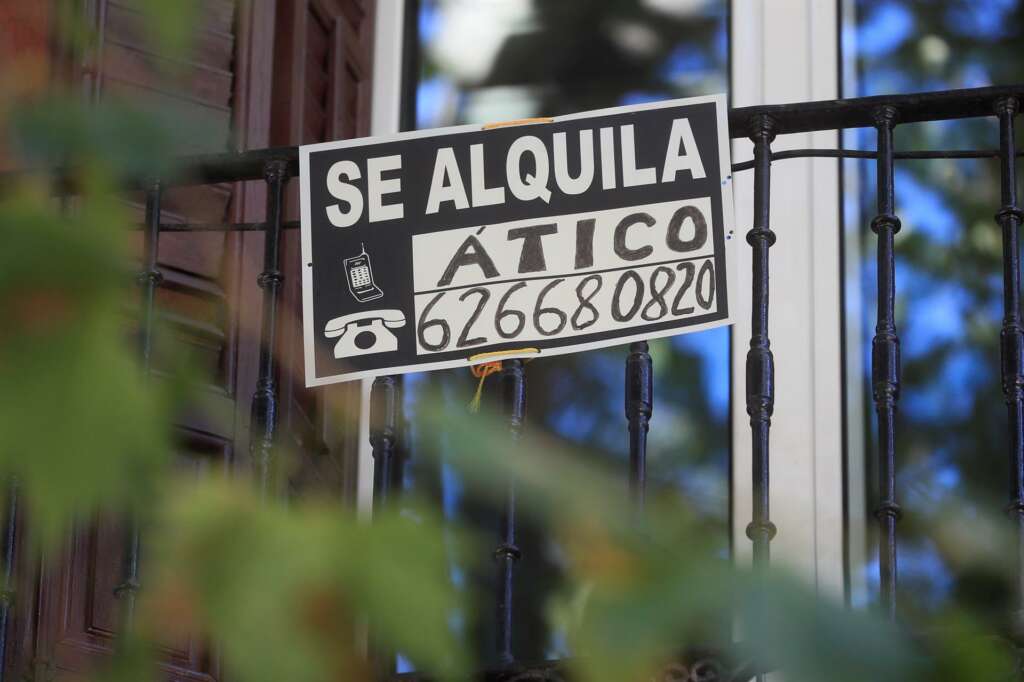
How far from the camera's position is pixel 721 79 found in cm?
384

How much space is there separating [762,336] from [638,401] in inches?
8.2

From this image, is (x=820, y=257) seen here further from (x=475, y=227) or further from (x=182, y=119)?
(x=182, y=119)

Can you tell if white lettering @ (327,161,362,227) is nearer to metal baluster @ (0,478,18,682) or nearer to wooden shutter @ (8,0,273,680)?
wooden shutter @ (8,0,273,680)

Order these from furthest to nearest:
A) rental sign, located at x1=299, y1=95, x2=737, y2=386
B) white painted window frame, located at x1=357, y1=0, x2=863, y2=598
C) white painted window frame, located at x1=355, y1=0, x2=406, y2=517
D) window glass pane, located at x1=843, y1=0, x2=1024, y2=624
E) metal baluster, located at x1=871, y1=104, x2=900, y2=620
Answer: white painted window frame, located at x1=355, y1=0, x2=406, y2=517 → white painted window frame, located at x1=357, y1=0, x2=863, y2=598 → window glass pane, located at x1=843, y1=0, x2=1024, y2=624 → rental sign, located at x1=299, y1=95, x2=737, y2=386 → metal baluster, located at x1=871, y1=104, x2=900, y2=620

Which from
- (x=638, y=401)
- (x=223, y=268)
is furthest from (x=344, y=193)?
(x=638, y=401)

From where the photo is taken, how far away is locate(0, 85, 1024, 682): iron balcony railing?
267 cm

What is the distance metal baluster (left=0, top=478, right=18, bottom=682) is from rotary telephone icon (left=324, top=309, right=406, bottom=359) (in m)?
0.53

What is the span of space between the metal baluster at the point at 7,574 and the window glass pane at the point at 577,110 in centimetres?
82

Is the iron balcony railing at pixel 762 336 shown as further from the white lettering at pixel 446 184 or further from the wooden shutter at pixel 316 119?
the wooden shutter at pixel 316 119

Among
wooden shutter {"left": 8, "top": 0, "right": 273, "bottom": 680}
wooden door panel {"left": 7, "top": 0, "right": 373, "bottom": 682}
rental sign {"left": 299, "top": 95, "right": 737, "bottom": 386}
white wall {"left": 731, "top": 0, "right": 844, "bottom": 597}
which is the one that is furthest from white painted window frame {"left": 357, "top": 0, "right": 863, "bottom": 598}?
rental sign {"left": 299, "top": 95, "right": 737, "bottom": 386}

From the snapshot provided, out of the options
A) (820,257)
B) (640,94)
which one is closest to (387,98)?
(640,94)

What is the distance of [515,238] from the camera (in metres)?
2.92

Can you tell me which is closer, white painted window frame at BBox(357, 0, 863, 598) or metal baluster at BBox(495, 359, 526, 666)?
metal baluster at BBox(495, 359, 526, 666)

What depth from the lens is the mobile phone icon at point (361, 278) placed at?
2943 mm
